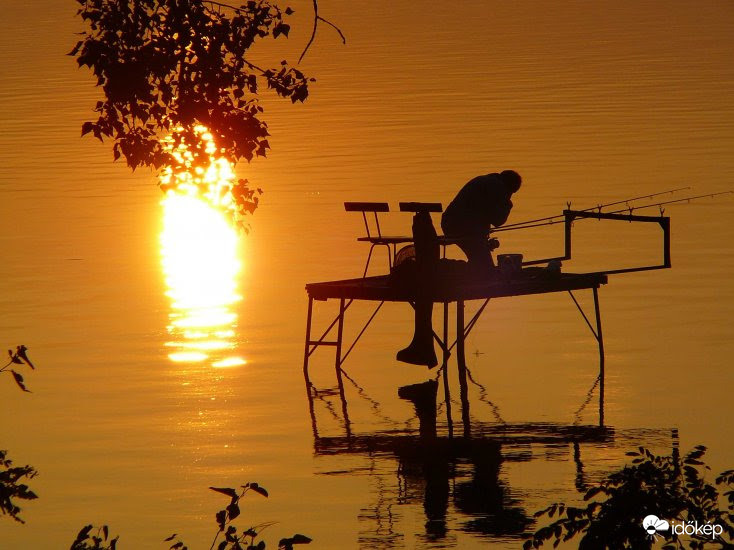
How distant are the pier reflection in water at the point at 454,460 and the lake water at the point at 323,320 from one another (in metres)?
0.03

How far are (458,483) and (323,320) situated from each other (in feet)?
23.9

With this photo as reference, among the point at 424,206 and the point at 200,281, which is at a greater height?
the point at 200,281

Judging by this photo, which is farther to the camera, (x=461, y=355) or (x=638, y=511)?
(x=461, y=355)

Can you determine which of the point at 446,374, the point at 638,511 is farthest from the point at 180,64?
the point at 446,374

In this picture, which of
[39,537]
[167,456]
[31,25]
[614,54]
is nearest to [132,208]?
[167,456]

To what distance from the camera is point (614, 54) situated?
66.4 m

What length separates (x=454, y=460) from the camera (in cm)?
1384

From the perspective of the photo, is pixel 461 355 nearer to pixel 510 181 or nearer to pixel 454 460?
pixel 510 181

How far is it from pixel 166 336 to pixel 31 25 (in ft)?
242

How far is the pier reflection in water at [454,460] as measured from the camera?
1195 centimetres

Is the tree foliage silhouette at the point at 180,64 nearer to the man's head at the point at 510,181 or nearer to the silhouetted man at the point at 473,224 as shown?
the silhouetted man at the point at 473,224

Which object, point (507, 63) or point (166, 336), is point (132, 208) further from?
point (507, 63)

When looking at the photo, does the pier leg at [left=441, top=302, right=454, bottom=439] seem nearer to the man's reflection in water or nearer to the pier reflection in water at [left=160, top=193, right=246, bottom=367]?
the man's reflection in water

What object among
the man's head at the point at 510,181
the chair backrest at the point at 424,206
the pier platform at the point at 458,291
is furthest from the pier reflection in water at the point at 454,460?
the man's head at the point at 510,181
